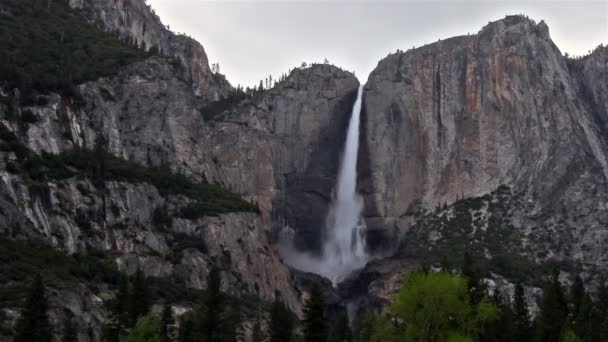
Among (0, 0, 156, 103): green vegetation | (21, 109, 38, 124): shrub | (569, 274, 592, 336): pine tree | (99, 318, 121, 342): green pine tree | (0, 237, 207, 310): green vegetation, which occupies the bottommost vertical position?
(99, 318, 121, 342): green pine tree

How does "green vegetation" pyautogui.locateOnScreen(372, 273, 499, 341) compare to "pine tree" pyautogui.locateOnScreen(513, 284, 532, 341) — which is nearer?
"green vegetation" pyautogui.locateOnScreen(372, 273, 499, 341)

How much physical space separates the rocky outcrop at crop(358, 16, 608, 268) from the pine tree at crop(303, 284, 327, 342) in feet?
322

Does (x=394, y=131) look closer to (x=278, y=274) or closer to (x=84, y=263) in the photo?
(x=278, y=274)

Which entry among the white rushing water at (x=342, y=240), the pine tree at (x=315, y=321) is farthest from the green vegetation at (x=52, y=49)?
the pine tree at (x=315, y=321)

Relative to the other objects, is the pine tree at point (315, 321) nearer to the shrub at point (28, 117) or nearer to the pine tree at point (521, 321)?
the pine tree at point (521, 321)

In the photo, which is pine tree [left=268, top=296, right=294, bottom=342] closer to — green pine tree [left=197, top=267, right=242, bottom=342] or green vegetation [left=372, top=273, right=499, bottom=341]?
green pine tree [left=197, top=267, right=242, bottom=342]

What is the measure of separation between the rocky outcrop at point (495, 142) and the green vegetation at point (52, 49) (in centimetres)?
5037

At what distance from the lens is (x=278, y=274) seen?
535 feet

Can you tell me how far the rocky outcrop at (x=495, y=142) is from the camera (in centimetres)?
17538

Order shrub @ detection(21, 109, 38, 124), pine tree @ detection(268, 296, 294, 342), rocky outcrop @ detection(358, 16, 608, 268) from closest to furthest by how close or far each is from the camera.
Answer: pine tree @ detection(268, 296, 294, 342)
shrub @ detection(21, 109, 38, 124)
rocky outcrop @ detection(358, 16, 608, 268)

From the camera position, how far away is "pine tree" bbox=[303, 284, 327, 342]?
78.5 meters

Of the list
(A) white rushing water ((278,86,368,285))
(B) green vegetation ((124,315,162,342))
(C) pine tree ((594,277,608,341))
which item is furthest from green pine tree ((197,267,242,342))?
(A) white rushing water ((278,86,368,285))

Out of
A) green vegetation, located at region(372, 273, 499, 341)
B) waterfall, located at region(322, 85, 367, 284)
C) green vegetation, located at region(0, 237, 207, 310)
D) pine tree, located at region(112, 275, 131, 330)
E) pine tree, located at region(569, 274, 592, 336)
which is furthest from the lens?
waterfall, located at region(322, 85, 367, 284)

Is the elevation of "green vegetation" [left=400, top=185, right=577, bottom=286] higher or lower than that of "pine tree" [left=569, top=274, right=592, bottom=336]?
higher
